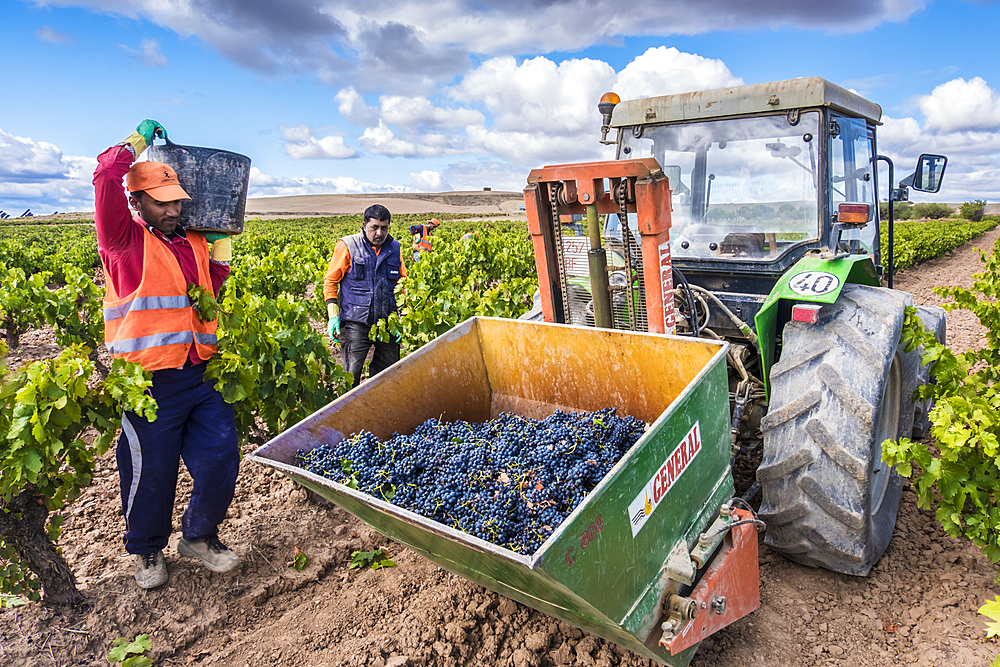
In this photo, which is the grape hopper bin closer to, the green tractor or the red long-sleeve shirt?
the green tractor

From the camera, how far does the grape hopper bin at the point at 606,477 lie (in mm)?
1670

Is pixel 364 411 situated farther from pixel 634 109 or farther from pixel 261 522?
pixel 634 109

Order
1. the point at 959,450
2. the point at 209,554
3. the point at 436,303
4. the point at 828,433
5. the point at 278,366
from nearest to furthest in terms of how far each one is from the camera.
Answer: the point at 828,433 < the point at 959,450 < the point at 209,554 < the point at 278,366 < the point at 436,303

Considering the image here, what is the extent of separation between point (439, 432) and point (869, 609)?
6.90ft

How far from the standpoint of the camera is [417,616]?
105 inches

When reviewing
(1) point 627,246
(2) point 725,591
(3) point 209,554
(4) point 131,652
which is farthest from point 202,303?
(2) point 725,591

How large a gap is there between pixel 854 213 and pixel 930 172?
1997 millimetres

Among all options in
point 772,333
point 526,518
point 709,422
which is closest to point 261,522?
point 526,518

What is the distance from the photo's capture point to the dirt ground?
2445 millimetres

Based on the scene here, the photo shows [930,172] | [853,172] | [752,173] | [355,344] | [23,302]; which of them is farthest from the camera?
[23,302]

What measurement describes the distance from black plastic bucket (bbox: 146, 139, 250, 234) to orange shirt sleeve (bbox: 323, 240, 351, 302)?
64.3 inches

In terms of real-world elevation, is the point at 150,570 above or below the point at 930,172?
below

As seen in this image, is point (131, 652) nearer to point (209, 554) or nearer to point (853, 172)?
point (209, 554)

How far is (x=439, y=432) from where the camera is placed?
2.62 metres
